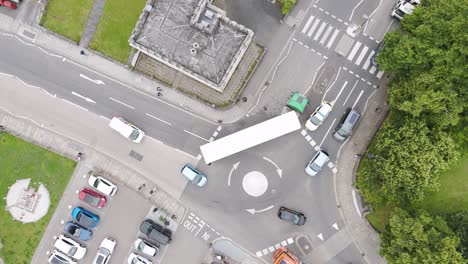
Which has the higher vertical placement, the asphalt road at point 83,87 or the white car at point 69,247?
the asphalt road at point 83,87

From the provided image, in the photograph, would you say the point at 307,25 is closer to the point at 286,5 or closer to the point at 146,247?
the point at 286,5

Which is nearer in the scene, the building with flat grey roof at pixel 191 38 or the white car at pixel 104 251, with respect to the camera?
the building with flat grey roof at pixel 191 38

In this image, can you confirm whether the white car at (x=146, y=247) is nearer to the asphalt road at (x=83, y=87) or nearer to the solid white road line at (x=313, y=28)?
the asphalt road at (x=83, y=87)

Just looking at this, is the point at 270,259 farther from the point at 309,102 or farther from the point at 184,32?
the point at 184,32

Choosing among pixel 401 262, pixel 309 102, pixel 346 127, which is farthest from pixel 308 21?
pixel 401 262

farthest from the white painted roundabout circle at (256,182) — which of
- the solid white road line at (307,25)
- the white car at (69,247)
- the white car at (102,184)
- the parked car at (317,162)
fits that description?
the white car at (69,247)

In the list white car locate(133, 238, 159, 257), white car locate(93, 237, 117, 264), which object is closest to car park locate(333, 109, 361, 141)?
white car locate(133, 238, 159, 257)

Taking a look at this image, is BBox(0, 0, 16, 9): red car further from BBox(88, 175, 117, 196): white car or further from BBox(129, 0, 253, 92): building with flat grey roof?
BBox(88, 175, 117, 196): white car
